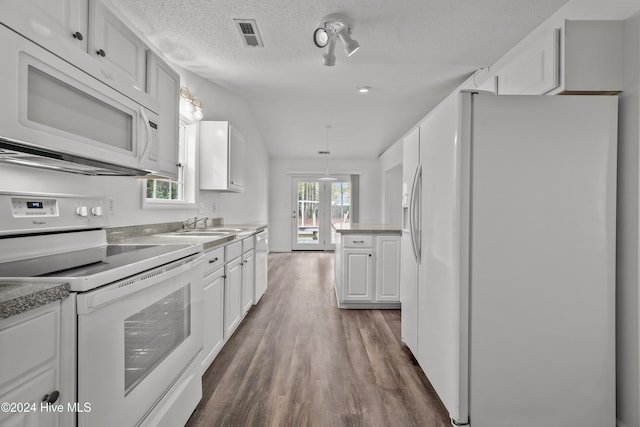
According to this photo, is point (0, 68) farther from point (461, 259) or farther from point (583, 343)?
point (583, 343)

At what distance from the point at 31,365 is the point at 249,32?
8.23 ft

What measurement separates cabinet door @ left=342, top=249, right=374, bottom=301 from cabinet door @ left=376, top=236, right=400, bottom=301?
87 mm

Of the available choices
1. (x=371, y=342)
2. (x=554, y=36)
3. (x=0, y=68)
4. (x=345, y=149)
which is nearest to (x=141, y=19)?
(x=0, y=68)

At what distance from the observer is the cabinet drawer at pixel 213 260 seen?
199 centimetres

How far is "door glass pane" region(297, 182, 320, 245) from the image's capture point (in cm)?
801

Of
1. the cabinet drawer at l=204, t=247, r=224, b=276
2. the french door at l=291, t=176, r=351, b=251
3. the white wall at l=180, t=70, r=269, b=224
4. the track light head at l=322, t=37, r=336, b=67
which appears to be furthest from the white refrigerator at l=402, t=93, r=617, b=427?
the french door at l=291, t=176, r=351, b=251

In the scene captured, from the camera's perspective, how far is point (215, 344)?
2.20 meters

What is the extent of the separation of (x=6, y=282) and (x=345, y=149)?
669 cm

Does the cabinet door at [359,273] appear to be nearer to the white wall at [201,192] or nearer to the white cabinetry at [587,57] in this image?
the white wall at [201,192]

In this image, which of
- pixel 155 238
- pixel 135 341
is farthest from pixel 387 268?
pixel 135 341

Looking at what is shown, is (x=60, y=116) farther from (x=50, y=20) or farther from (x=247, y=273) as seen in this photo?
(x=247, y=273)

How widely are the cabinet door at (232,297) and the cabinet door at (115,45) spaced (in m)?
1.42

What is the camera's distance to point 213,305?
83.5 inches

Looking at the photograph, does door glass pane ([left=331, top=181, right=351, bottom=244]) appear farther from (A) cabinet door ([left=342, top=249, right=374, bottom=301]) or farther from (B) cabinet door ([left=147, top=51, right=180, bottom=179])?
(B) cabinet door ([left=147, top=51, right=180, bottom=179])
